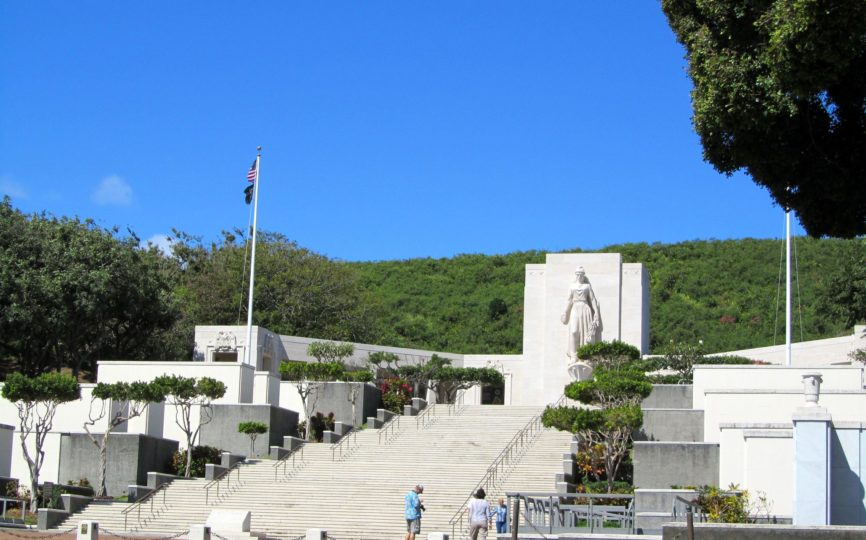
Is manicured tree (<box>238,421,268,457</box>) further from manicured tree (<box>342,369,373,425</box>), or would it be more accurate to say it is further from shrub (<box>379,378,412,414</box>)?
shrub (<box>379,378,412,414</box>)

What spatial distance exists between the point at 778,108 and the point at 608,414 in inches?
472

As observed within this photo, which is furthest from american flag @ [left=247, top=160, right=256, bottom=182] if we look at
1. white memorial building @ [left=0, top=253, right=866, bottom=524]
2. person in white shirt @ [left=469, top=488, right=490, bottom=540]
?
person in white shirt @ [left=469, top=488, right=490, bottom=540]

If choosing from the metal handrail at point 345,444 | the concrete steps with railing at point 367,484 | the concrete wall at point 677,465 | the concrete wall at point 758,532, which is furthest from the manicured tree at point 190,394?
the concrete wall at point 758,532

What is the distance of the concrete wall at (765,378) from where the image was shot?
32.7 meters

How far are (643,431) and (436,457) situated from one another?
5873 millimetres

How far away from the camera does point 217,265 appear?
186 ft

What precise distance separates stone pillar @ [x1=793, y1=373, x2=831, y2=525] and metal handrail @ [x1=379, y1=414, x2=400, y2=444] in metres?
16.6

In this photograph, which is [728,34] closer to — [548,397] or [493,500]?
[493,500]

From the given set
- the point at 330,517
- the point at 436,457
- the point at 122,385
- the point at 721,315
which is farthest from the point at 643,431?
the point at 721,315

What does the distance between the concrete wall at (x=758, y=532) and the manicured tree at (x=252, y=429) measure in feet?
57.1

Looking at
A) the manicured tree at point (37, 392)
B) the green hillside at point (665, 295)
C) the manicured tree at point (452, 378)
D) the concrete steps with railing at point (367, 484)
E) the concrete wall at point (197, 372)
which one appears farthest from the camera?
the green hillside at point (665, 295)

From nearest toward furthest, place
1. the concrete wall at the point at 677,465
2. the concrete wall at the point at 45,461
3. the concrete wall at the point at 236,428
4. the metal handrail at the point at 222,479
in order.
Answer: the concrete wall at the point at 677,465
the metal handrail at the point at 222,479
the concrete wall at the point at 45,461
the concrete wall at the point at 236,428

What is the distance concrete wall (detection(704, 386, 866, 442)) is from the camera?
96.0ft

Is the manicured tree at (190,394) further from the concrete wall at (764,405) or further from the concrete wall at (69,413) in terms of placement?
the concrete wall at (764,405)
